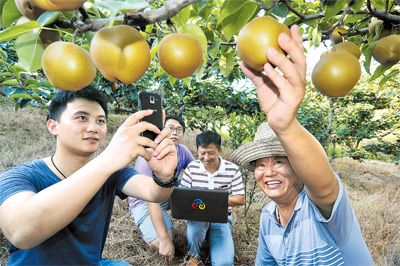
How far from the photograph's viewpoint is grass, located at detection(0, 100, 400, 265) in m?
3.70

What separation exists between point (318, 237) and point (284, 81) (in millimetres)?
826

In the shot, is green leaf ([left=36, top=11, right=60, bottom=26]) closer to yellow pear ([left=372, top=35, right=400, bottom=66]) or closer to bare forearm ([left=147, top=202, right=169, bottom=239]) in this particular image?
yellow pear ([left=372, top=35, right=400, bottom=66])

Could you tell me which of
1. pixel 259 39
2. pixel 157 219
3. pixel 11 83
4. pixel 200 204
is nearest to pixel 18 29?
pixel 259 39

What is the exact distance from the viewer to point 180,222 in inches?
169

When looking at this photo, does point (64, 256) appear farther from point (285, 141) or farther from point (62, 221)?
point (285, 141)

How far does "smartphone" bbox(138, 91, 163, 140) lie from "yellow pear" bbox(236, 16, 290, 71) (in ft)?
1.92

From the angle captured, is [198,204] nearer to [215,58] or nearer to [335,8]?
[215,58]

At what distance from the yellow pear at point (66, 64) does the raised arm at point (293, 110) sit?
1.14 ft

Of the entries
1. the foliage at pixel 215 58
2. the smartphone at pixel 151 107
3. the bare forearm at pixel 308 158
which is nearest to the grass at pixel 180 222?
the foliage at pixel 215 58

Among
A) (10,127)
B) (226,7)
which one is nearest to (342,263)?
(226,7)

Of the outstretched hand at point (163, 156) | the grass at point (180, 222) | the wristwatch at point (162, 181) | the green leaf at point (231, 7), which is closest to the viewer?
the green leaf at point (231, 7)

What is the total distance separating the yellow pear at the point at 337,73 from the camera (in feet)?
2.52

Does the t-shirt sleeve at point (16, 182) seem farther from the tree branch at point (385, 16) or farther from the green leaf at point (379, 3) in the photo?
the green leaf at point (379, 3)

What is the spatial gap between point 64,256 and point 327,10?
149 centimetres
